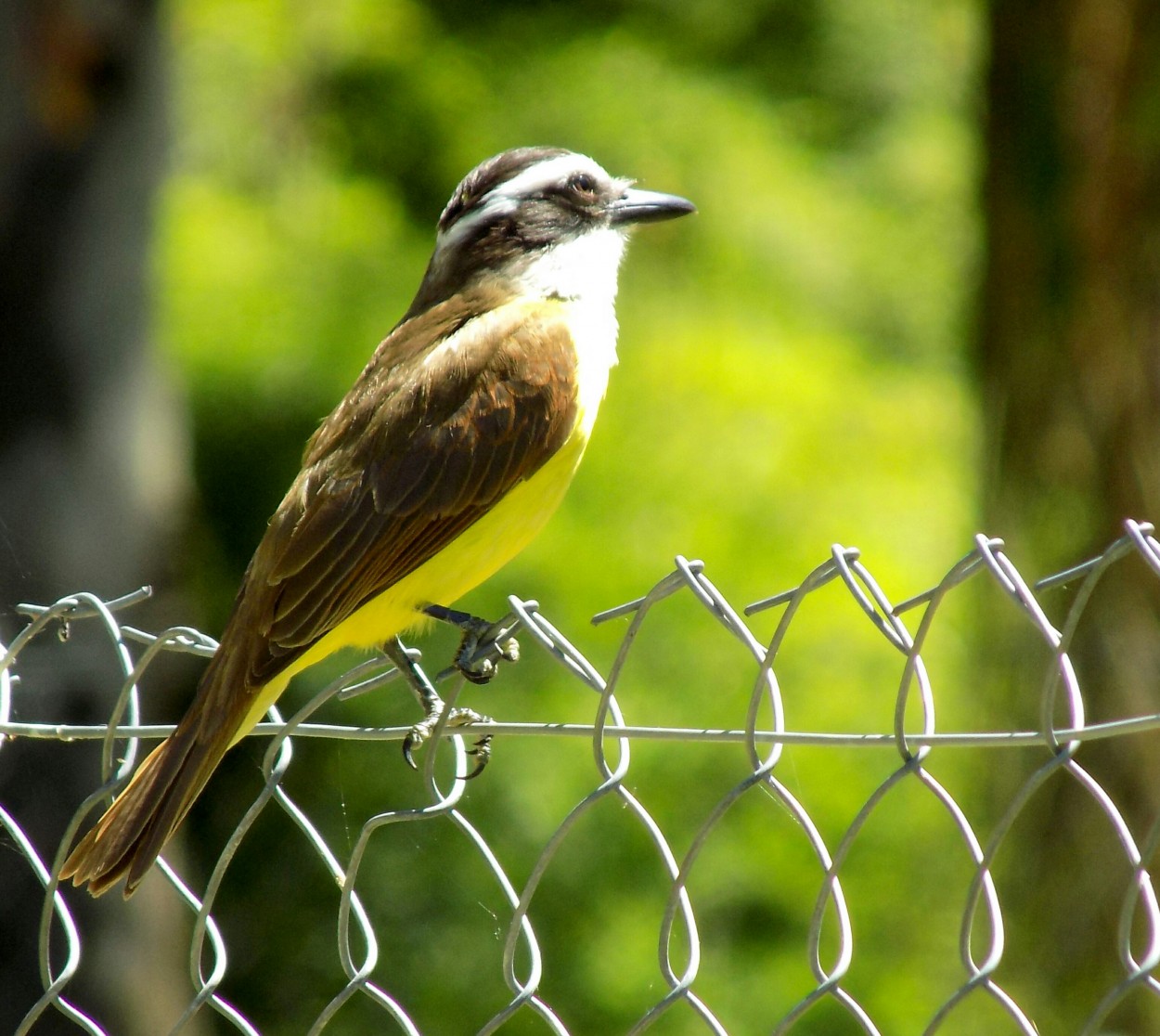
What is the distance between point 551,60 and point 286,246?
91.6 inches

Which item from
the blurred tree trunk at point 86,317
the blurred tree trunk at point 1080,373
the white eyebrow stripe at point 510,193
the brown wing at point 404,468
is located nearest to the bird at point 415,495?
the brown wing at point 404,468

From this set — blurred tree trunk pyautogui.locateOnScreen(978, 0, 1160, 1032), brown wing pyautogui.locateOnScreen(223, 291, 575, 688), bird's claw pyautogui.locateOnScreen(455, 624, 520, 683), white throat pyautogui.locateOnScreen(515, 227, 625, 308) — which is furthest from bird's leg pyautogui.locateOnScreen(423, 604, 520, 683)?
blurred tree trunk pyautogui.locateOnScreen(978, 0, 1160, 1032)

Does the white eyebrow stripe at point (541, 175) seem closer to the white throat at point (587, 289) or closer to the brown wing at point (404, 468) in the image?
the white throat at point (587, 289)

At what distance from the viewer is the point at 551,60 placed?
852 centimetres

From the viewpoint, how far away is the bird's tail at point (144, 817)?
266 centimetres

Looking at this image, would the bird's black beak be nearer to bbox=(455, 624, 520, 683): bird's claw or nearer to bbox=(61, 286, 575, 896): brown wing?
bbox=(61, 286, 575, 896): brown wing

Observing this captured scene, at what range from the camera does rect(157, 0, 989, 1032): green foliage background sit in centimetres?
520

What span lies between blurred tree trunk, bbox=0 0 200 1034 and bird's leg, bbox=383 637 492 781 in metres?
2.58

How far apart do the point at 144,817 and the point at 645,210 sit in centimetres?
210

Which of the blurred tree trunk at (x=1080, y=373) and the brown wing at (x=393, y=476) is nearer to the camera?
the brown wing at (x=393, y=476)

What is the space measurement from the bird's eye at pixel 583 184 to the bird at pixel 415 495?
0.25 m

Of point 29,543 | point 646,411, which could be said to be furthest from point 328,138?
point 29,543

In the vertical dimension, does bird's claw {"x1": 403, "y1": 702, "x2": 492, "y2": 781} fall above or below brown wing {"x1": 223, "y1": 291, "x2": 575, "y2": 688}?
below

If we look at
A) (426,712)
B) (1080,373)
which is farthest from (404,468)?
(1080,373)
